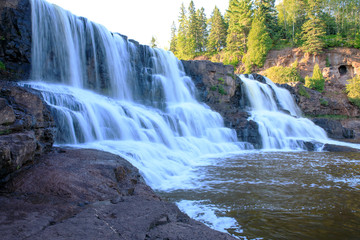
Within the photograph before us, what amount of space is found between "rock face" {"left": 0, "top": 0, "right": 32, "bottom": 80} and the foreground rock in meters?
8.89

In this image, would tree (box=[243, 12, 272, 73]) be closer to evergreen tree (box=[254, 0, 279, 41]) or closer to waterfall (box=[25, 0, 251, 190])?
evergreen tree (box=[254, 0, 279, 41])

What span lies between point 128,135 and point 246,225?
722cm

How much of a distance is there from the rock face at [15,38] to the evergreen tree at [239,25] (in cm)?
3404

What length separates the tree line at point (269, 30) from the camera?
3369 cm

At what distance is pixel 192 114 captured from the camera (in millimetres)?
15617

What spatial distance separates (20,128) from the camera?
412 centimetres

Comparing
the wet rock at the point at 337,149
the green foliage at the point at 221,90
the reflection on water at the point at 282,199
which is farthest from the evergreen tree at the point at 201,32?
the reflection on water at the point at 282,199

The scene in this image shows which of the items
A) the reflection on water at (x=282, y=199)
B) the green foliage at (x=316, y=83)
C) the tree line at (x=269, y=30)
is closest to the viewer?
the reflection on water at (x=282, y=199)

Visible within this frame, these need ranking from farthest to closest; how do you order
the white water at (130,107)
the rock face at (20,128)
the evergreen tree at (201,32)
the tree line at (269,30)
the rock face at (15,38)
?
the evergreen tree at (201,32) < the tree line at (269,30) < the rock face at (15,38) < the white water at (130,107) < the rock face at (20,128)

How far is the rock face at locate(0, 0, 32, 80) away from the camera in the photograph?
1073 cm

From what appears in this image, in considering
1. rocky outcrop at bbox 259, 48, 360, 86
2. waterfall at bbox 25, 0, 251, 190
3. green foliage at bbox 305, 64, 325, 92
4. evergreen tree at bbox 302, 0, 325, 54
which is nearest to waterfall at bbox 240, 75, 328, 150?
waterfall at bbox 25, 0, 251, 190

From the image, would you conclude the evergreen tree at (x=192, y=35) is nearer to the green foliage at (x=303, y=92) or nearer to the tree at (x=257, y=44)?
the tree at (x=257, y=44)

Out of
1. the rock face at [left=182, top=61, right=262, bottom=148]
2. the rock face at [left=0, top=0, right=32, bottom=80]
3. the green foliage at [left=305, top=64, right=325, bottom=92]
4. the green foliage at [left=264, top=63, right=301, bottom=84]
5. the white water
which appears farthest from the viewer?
the green foliage at [left=264, top=63, right=301, bottom=84]

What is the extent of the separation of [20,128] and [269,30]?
40.6m
